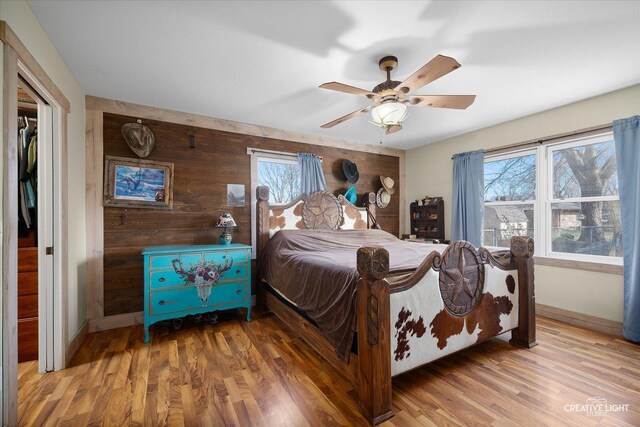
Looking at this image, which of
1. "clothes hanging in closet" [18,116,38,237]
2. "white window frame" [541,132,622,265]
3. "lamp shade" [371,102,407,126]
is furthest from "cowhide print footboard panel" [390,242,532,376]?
"clothes hanging in closet" [18,116,38,237]

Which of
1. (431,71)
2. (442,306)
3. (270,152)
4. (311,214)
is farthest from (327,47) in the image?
(311,214)

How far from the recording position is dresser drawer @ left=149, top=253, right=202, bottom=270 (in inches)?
98.4

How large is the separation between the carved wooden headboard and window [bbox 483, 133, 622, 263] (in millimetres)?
1805

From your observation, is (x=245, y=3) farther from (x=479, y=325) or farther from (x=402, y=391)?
(x=479, y=325)

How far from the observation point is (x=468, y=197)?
12.7ft

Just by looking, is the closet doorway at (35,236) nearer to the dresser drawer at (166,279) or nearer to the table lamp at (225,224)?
the dresser drawer at (166,279)

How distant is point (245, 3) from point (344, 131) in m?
2.46

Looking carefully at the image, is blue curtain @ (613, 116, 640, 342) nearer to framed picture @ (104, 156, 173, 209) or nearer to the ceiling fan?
the ceiling fan

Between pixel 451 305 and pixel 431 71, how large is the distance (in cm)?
160

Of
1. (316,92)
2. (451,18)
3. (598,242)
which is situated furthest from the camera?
(598,242)

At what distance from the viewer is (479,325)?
2084mm

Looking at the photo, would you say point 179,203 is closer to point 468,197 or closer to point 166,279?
point 166,279

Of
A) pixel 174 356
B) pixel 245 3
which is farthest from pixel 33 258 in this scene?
pixel 245 3

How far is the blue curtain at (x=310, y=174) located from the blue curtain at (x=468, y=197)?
2.03 meters
